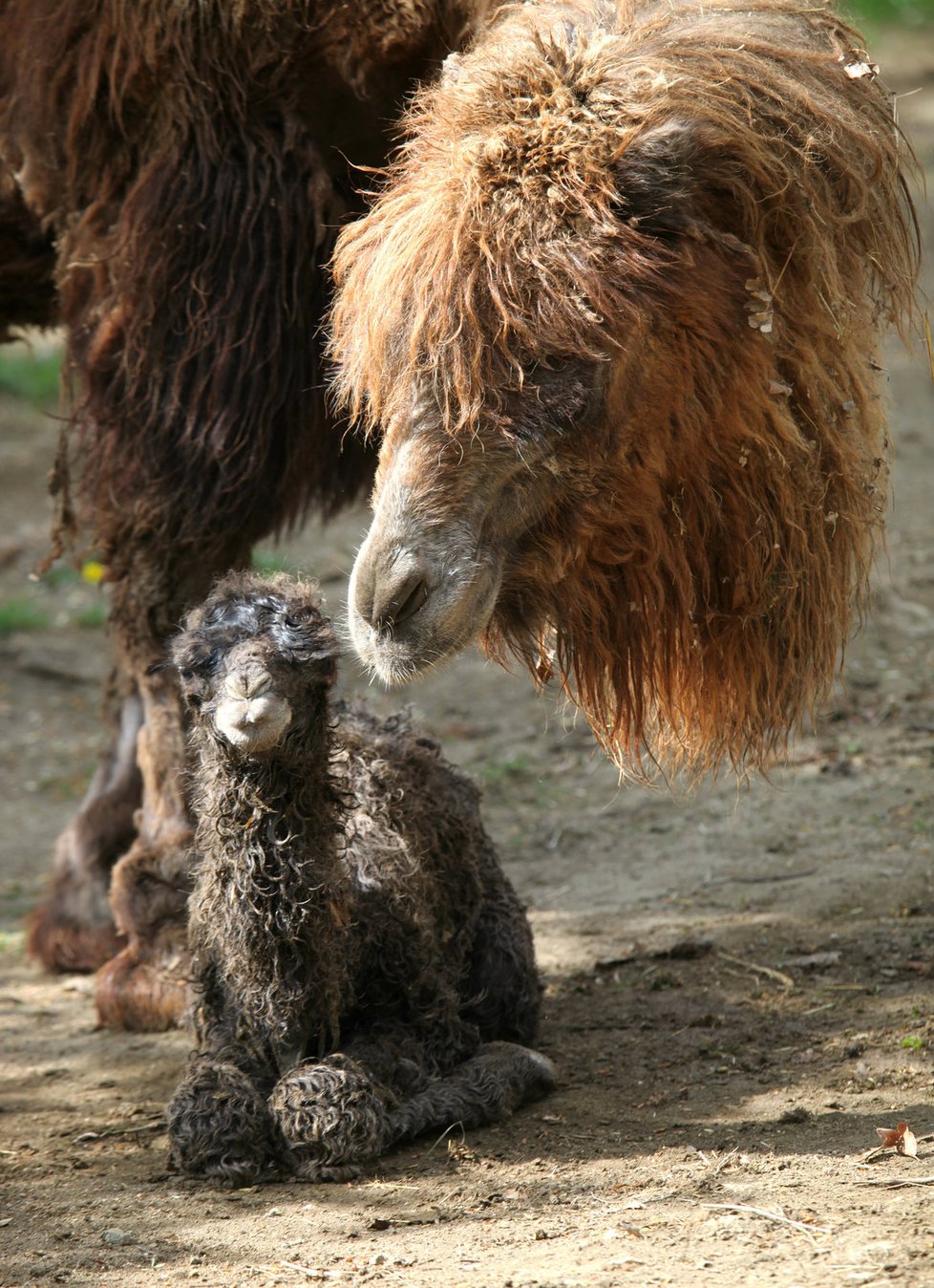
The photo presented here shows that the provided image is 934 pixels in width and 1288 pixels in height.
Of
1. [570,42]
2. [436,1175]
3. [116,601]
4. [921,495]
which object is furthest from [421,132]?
[921,495]

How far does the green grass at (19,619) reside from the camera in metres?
8.58

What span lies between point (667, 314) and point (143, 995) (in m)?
2.58

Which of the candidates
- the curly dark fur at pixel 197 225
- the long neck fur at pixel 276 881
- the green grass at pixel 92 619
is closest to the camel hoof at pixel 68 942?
the curly dark fur at pixel 197 225

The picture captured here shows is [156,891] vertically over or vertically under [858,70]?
under

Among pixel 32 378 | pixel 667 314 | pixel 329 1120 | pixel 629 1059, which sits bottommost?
pixel 629 1059

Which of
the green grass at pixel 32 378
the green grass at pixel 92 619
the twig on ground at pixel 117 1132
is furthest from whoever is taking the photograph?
the green grass at pixel 32 378

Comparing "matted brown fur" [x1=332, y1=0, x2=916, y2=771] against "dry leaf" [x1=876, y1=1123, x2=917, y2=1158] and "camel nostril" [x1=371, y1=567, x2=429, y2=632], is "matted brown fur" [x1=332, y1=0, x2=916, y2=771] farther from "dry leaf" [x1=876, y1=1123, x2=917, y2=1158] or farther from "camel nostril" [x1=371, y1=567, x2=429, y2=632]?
"dry leaf" [x1=876, y1=1123, x2=917, y2=1158]

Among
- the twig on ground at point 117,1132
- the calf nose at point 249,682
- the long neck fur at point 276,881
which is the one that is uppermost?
the calf nose at point 249,682

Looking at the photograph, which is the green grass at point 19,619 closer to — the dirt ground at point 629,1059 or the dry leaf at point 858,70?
the dirt ground at point 629,1059

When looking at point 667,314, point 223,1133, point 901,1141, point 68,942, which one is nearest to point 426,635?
point 667,314

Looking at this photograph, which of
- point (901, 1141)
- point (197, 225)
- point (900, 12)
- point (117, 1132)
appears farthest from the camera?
point (900, 12)

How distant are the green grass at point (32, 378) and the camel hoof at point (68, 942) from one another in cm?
648

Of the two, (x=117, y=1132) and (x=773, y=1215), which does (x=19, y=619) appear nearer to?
(x=117, y=1132)

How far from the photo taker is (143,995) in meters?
4.51
